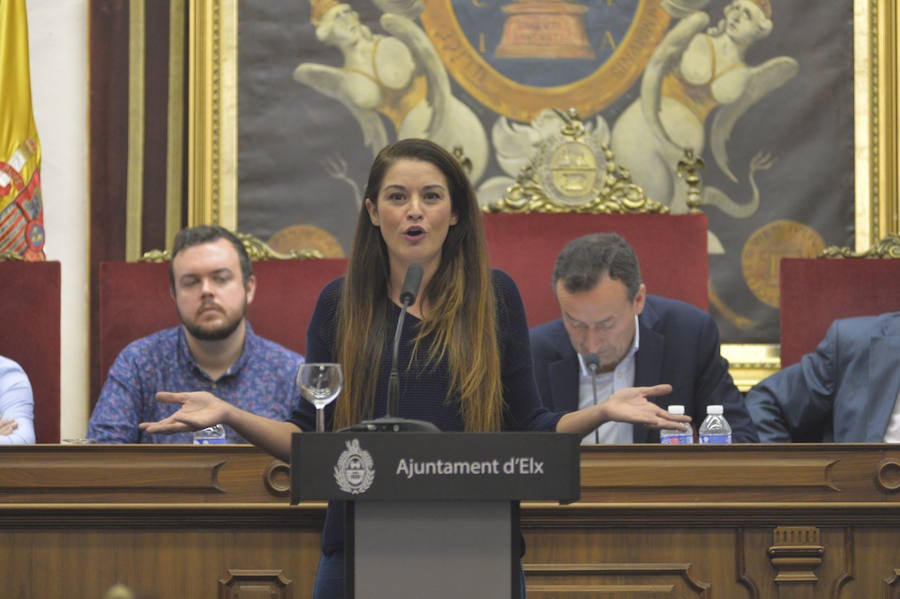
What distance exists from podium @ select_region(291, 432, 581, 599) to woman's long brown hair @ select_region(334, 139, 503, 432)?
29cm

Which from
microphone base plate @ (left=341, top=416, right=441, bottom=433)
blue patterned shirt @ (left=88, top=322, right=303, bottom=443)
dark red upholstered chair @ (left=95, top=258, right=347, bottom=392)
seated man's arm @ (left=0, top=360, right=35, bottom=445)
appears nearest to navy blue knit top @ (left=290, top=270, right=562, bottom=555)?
microphone base plate @ (left=341, top=416, right=441, bottom=433)

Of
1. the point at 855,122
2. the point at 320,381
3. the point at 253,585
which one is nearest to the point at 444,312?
the point at 320,381

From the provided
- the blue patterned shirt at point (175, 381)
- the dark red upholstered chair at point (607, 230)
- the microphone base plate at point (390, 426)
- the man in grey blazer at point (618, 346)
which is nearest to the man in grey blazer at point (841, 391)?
the man in grey blazer at point (618, 346)

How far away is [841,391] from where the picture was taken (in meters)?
3.39

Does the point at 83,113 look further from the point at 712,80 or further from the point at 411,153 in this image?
the point at 411,153

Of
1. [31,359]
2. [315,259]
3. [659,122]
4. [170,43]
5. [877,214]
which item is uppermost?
[170,43]

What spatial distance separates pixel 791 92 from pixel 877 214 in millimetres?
574

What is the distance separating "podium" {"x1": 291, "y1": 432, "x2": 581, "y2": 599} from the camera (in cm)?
159

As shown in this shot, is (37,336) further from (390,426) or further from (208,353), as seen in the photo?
(390,426)

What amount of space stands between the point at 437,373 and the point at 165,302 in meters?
2.19

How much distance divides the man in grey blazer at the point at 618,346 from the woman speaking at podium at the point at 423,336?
122 centimetres

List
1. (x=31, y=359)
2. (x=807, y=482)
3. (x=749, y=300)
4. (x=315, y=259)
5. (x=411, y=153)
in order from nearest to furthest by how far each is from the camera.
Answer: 1. (x=411, y=153)
2. (x=807, y=482)
3. (x=31, y=359)
4. (x=315, y=259)
5. (x=749, y=300)

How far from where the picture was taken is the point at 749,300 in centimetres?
471

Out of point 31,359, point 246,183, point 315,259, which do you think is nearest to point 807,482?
point 315,259
